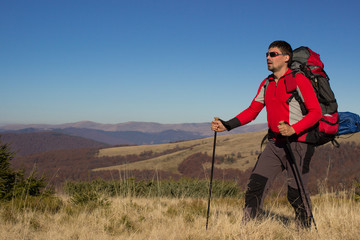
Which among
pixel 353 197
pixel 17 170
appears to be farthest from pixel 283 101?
pixel 17 170

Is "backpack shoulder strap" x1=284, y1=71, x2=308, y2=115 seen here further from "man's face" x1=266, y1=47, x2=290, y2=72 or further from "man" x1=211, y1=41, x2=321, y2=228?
"man's face" x1=266, y1=47, x2=290, y2=72

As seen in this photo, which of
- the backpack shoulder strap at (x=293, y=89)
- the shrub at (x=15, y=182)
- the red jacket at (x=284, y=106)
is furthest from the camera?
the shrub at (x=15, y=182)

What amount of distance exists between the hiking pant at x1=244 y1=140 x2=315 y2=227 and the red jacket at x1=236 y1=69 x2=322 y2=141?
180 millimetres

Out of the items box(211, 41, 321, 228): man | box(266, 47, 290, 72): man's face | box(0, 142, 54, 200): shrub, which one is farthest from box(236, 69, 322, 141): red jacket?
box(0, 142, 54, 200): shrub

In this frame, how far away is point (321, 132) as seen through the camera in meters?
3.15

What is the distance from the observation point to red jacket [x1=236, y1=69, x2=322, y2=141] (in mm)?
2928

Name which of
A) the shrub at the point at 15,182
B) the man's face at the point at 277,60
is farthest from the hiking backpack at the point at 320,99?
the shrub at the point at 15,182

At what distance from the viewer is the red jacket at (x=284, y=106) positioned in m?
2.93

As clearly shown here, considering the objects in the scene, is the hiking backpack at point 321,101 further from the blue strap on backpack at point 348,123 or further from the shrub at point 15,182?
the shrub at point 15,182

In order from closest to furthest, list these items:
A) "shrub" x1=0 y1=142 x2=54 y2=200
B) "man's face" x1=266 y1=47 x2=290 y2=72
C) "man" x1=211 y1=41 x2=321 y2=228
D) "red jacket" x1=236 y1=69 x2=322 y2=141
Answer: "red jacket" x1=236 y1=69 x2=322 y2=141, "man" x1=211 y1=41 x2=321 y2=228, "man's face" x1=266 y1=47 x2=290 y2=72, "shrub" x1=0 y1=142 x2=54 y2=200

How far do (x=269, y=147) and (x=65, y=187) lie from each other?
9.16 m

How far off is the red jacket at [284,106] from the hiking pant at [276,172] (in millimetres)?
180

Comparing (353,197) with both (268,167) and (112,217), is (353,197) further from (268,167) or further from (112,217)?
(112,217)

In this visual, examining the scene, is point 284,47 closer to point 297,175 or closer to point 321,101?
point 321,101
